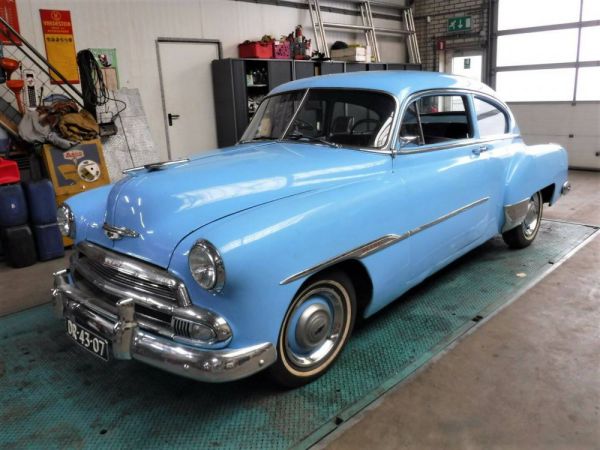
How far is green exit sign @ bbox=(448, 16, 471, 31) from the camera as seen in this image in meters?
9.79

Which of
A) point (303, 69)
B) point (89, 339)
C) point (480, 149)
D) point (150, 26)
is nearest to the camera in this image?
point (89, 339)

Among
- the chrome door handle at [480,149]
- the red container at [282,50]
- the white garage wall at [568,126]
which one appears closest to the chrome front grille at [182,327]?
the chrome door handle at [480,149]

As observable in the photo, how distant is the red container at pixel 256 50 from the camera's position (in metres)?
7.36

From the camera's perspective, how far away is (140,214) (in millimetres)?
2098

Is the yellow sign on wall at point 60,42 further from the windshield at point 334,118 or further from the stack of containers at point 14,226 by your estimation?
the windshield at point 334,118

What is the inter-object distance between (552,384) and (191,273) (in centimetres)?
183

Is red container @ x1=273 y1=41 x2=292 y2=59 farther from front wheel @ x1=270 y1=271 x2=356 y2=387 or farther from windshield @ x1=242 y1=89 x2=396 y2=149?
front wheel @ x1=270 y1=271 x2=356 y2=387

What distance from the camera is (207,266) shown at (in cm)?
178

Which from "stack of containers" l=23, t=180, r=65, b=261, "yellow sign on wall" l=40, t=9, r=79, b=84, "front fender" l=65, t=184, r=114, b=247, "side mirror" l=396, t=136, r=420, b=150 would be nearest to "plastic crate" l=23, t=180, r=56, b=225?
"stack of containers" l=23, t=180, r=65, b=261

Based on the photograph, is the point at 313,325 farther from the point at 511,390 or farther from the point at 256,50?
the point at 256,50

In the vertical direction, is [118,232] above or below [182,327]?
above

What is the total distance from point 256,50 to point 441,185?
5.32 m

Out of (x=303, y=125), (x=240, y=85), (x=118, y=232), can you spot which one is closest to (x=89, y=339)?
(x=118, y=232)

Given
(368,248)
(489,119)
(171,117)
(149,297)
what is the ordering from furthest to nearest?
(171,117), (489,119), (368,248), (149,297)
